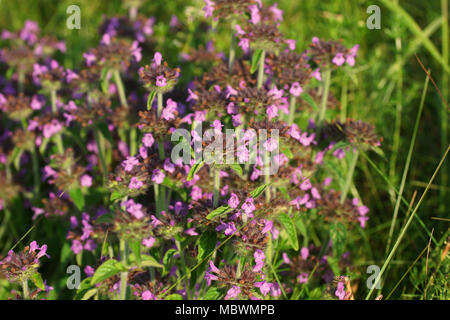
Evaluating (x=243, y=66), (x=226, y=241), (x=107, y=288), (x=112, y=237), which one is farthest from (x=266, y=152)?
(x=107, y=288)

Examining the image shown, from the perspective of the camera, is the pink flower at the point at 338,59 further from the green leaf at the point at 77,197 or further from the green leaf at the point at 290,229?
the green leaf at the point at 77,197

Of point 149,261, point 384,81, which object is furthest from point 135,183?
point 384,81

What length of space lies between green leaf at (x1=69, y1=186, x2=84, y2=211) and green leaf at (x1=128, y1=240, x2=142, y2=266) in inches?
40.5

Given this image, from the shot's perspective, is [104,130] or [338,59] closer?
[338,59]

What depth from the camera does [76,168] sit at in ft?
12.8

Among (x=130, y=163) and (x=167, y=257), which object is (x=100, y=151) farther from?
(x=167, y=257)

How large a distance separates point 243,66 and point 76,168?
167 centimetres

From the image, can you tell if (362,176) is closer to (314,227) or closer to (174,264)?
(314,227)

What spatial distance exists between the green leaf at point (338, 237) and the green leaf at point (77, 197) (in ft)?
6.63

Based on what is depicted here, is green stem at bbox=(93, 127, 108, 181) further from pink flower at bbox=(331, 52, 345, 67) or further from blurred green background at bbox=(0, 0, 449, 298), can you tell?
pink flower at bbox=(331, 52, 345, 67)

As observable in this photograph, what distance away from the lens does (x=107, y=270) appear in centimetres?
281

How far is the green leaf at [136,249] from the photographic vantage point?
2.70 m

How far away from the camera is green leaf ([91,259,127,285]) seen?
2752 millimetres

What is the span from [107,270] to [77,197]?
1.07m
